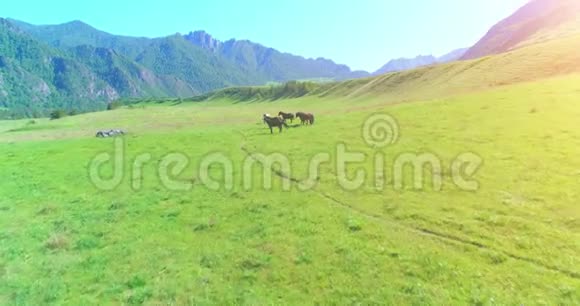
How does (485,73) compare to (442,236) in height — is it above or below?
above

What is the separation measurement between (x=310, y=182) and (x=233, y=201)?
442cm

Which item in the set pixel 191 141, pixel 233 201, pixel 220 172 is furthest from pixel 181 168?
pixel 191 141

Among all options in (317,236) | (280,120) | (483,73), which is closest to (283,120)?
(280,120)

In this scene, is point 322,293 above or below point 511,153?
below

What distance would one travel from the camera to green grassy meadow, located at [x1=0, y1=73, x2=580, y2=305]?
11.6 meters

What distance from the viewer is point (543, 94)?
3784 cm

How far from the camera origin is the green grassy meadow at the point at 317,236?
11.6 m

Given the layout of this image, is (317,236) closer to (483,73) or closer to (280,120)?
(280,120)

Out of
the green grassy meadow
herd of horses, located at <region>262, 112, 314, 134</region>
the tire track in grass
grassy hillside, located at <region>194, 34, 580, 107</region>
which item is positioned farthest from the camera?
grassy hillside, located at <region>194, 34, 580, 107</region>

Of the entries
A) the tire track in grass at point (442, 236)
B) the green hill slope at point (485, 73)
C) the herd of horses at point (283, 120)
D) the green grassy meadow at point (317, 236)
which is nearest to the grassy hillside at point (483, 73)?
the green hill slope at point (485, 73)

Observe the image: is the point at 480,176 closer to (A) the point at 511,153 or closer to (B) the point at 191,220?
(A) the point at 511,153

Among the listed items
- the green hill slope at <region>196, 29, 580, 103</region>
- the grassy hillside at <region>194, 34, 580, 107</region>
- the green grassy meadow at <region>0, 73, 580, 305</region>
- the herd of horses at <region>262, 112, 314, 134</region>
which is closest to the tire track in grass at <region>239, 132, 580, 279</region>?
the green grassy meadow at <region>0, 73, 580, 305</region>

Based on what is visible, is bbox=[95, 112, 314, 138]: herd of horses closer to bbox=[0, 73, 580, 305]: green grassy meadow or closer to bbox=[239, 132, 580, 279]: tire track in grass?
bbox=[0, 73, 580, 305]: green grassy meadow

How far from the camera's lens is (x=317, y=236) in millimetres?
15102
